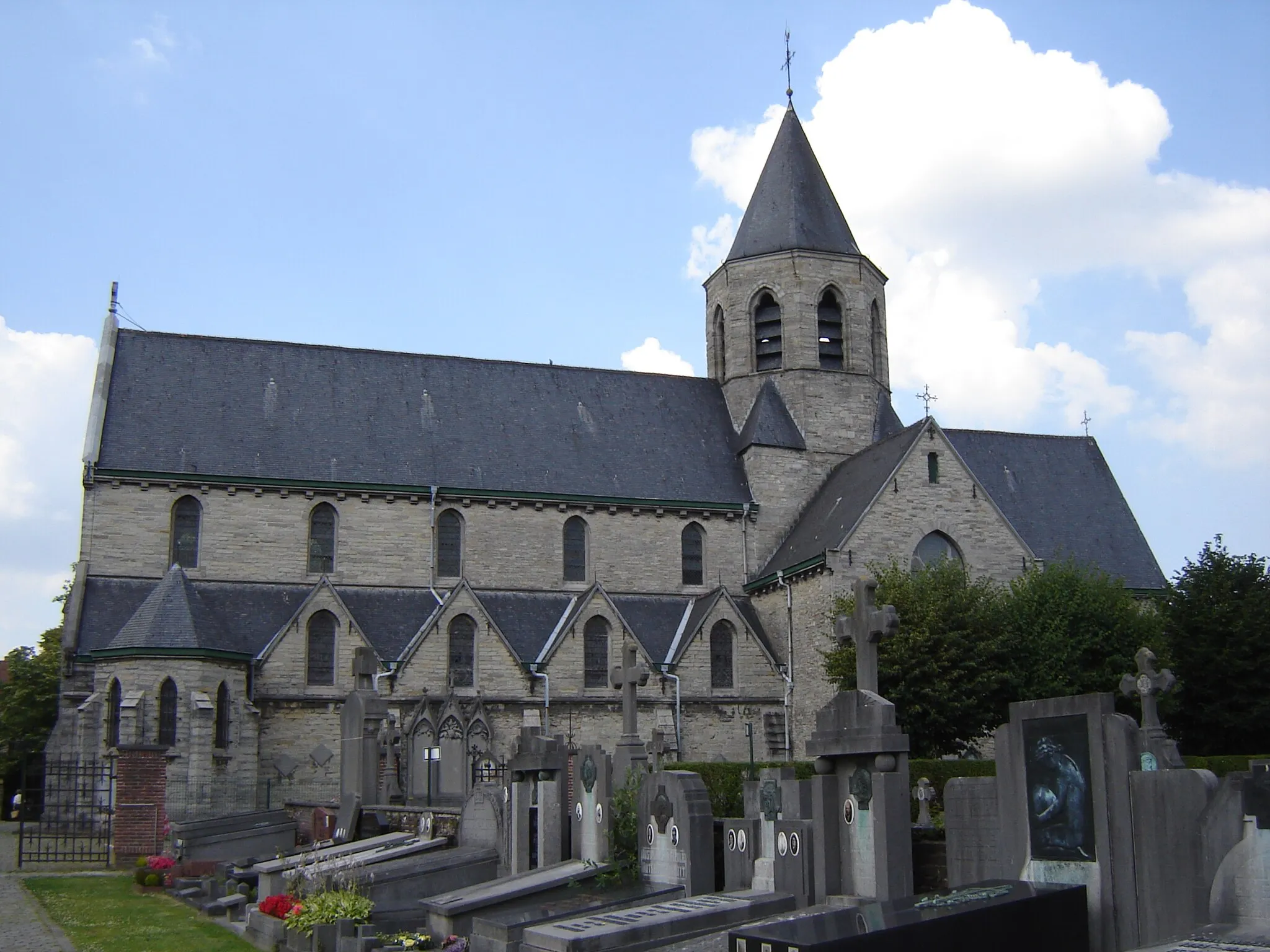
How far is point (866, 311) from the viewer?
39.8m

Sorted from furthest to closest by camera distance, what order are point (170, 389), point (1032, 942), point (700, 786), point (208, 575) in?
1. point (170, 389)
2. point (208, 575)
3. point (700, 786)
4. point (1032, 942)

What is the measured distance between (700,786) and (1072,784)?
17.4ft

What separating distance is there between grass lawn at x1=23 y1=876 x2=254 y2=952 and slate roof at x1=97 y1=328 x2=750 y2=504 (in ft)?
44.0

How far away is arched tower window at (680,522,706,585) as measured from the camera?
119ft

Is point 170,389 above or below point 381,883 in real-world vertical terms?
above

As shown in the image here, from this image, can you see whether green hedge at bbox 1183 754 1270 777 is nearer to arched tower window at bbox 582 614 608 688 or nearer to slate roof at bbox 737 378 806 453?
arched tower window at bbox 582 614 608 688

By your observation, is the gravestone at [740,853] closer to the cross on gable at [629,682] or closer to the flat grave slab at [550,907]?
the flat grave slab at [550,907]

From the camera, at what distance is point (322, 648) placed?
31.7m

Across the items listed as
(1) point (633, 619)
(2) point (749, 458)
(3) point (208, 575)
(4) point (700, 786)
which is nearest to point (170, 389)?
(3) point (208, 575)

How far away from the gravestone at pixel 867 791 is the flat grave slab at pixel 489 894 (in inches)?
161

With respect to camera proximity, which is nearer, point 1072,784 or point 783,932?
point 783,932

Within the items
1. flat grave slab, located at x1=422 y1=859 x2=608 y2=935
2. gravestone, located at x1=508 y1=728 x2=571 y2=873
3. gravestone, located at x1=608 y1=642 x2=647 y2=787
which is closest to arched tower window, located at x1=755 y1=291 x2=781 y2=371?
gravestone, located at x1=608 y1=642 x2=647 y2=787

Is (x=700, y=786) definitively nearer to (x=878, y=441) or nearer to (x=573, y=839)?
(x=573, y=839)

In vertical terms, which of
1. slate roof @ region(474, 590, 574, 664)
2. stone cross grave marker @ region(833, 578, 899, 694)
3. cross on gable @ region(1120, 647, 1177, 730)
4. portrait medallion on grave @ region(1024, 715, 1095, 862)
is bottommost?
portrait medallion on grave @ region(1024, 715, 1095, 862)
